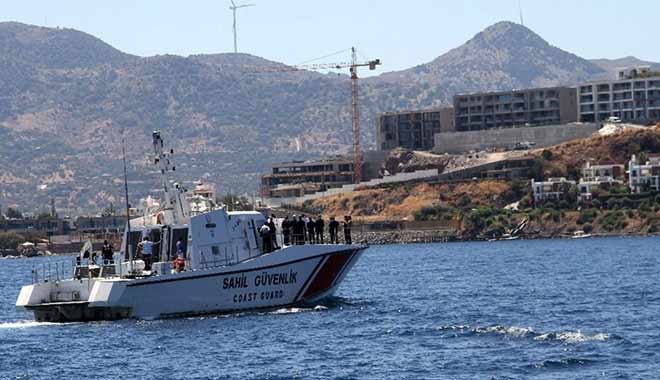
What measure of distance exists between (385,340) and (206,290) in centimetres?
973

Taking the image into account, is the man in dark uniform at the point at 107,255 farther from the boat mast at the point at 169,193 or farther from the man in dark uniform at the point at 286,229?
the man in dark uniform at the point at 286,229

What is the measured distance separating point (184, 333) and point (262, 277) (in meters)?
6.48

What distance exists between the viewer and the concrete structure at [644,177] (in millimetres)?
194950

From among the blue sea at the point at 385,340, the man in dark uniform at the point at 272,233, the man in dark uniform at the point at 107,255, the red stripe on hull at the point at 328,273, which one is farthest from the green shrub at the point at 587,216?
the man in dark uniform at the point at 107,255

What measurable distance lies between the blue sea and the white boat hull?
0.64m

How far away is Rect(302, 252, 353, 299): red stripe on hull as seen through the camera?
6175 centimetres


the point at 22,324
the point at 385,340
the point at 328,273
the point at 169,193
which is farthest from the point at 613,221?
the point at 385,340

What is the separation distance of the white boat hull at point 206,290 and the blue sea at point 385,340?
64 centimetres

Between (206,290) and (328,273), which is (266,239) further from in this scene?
(206,290)

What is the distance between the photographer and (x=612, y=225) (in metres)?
183

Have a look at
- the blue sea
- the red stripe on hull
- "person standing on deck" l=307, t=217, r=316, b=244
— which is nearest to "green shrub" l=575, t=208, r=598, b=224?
the blue sea

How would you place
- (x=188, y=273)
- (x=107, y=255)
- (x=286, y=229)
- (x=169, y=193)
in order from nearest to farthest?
(x=188, y=273) → (x=169, y=193) → (x=107, y=255) → (x=286, y=229)

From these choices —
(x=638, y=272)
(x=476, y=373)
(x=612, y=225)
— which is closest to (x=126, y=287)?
(x=476, y=373)

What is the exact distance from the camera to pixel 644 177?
643ft
